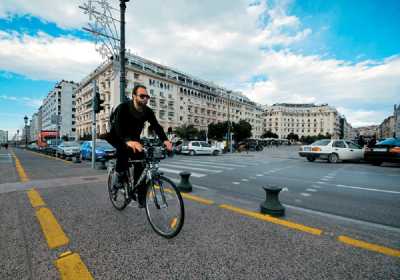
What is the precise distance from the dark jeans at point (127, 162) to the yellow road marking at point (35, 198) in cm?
196

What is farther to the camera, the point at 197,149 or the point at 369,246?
the point at 197,149

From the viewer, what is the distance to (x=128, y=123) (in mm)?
2834

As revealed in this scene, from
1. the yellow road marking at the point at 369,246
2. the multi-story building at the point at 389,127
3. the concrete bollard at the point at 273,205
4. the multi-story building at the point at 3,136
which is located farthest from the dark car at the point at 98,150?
the multi-story building at the point at 3,136

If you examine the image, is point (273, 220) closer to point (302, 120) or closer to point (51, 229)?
point (51, 229)

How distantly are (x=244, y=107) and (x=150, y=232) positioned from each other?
93.6m

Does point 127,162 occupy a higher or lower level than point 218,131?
lower

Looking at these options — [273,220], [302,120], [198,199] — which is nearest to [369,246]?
[273,220]

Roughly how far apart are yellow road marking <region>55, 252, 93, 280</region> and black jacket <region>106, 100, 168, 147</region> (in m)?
1.42

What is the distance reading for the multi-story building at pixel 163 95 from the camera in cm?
4931

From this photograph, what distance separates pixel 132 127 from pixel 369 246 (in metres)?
3.42

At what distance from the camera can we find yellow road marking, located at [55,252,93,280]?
5.79 ft

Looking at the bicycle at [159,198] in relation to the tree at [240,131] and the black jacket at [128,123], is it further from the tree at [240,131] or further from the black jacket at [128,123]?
the tree at [240,131]

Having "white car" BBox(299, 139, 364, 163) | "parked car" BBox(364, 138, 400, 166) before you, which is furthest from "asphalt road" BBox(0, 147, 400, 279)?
"white car" BBox(299, 139, 364, 163)

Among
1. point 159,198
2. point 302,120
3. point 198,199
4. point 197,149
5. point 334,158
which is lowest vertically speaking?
point 198,199
